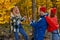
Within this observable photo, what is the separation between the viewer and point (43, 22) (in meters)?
5.67

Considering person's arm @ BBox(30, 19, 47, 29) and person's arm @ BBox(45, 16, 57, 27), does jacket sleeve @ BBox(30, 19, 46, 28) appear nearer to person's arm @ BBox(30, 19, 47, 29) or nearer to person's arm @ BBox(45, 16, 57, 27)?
person's arm @ BBox(30, 19, 47, 29)

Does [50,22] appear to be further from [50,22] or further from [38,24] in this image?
[38,24]

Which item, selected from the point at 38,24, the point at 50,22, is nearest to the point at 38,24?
the point at 38,24

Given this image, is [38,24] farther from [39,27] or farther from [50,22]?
[50,22]

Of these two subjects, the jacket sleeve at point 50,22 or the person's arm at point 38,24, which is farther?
the jacket sleeve at point 50,22

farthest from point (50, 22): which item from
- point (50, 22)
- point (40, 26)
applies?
point (40, 26)

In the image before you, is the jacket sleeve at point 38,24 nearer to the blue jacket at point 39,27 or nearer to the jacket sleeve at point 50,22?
the blue jacket at point 39,27

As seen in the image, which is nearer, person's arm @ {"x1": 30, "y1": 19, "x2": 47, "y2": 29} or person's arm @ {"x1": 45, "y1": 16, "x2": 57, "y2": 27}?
person's arm @ {"x1": 30, "y1": 19, "x2": 47, "y2": 29}

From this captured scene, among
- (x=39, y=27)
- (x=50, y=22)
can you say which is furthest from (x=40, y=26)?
(x=50, y=22)

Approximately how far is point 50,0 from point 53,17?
149 centimetres

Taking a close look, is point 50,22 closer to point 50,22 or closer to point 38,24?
point 50,22

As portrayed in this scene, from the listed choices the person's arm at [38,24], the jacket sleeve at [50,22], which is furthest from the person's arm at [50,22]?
the person's arm at [38,24]

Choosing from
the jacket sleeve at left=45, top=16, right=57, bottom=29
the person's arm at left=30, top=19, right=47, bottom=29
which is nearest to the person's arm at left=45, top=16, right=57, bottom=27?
the jacket sleeve at left=45, top=16, right=57, bottom=29

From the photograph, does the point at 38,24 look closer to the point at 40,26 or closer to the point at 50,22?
the point at 40,26
